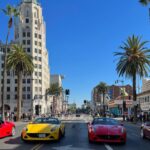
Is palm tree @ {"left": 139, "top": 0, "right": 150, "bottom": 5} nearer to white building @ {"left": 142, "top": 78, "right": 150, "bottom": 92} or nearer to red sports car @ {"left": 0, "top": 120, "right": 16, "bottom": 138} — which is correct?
red sports car @ {"left": 0, "top": 120, "right": 16, "bottom": 138}

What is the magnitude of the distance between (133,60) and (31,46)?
253 feet

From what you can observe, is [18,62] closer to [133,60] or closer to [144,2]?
[133,60]

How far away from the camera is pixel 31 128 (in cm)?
2141

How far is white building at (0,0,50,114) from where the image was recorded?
138250 millimetres

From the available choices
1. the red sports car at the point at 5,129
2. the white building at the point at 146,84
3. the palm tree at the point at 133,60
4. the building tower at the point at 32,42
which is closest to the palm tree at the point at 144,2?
the red sports car at the point at 5,129

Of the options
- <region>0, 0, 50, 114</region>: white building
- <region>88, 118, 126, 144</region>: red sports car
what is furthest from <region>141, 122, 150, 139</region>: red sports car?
<region>0, 0, 50, 114</region>: white building

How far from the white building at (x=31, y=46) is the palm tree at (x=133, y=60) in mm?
71362

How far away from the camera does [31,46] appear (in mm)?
139750

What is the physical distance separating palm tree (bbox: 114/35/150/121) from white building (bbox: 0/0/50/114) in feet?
234

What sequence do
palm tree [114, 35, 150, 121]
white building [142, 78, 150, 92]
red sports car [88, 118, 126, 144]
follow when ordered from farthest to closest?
white building [142, 78, 150, 92], palm tree [114, 35, 150, 121], red sports car [88, 118, 126, 144]

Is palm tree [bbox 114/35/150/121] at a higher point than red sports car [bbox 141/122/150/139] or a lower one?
higher

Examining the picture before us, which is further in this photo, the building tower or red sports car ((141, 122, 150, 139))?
the building tower

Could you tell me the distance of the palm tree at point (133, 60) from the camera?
2618 inches

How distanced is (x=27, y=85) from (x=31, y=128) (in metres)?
118
